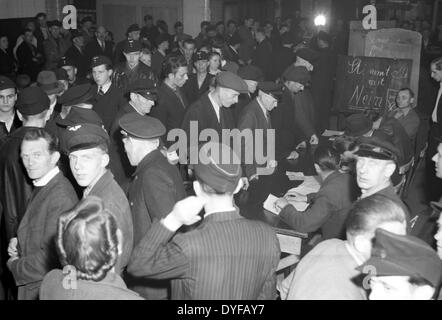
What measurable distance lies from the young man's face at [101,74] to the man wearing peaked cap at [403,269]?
423 cm

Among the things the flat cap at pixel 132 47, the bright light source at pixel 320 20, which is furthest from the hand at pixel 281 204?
the bright light source at pixel 320 20

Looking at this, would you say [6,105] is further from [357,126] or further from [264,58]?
[264,58]

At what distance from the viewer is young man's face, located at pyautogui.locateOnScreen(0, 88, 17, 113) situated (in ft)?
13.4

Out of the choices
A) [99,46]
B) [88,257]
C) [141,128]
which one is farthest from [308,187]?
[99,46]

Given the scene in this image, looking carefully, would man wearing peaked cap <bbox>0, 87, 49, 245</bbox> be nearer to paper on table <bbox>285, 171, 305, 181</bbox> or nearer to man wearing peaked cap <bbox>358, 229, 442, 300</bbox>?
paper on table <bbox>285, 171, 305, 181</bbox>

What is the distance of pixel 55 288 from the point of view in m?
1.85

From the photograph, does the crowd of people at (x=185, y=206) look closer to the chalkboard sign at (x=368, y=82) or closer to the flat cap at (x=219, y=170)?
the flat cap at (x=219, y=170)

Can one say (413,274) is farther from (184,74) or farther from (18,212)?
(184,74)

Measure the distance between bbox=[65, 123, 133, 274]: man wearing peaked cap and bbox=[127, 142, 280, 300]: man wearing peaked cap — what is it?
1.79 ft

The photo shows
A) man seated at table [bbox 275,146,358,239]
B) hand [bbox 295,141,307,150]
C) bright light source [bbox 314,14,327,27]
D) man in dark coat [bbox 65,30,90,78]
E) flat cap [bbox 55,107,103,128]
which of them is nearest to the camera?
man seated at table [bbox 275,146,358,239]

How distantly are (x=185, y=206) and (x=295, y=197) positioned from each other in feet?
6.26

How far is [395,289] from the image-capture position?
178 cm

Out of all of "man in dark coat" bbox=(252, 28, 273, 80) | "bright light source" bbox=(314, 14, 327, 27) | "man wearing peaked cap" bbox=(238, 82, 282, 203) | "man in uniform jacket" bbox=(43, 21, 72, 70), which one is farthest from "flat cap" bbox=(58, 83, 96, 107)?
"bright light source" bbox=(314, 14, 327, 27)

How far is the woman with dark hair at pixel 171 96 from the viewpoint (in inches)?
205
